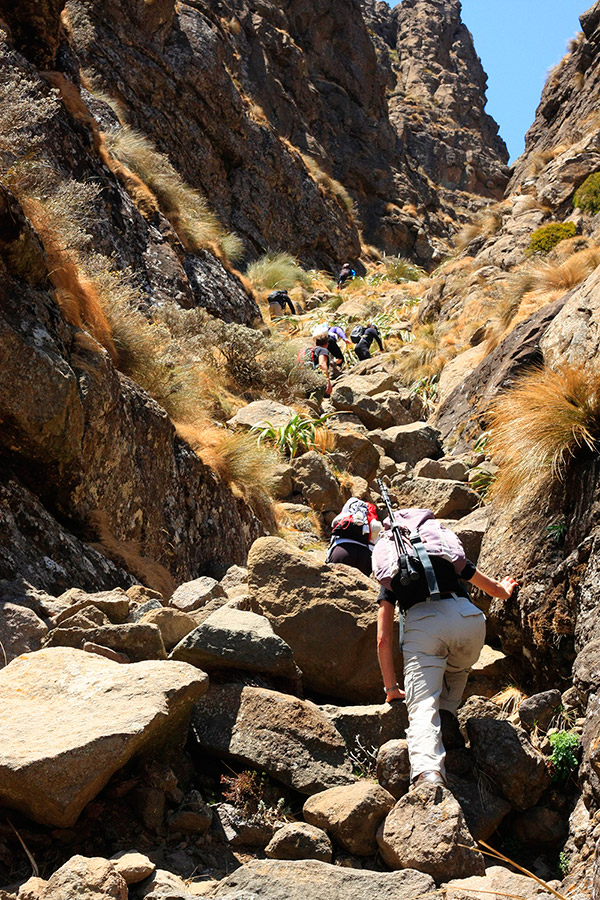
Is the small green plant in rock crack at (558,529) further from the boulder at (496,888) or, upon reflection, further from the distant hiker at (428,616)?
the boulder at (496,888)

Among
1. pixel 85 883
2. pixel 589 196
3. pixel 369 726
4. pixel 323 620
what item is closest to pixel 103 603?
pixel 323 620

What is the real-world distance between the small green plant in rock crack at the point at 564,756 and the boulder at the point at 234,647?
1.33 m

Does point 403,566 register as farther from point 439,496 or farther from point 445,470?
point 445,470

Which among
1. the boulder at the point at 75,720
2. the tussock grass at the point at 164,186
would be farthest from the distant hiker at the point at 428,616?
the tussock grass at the point at 164,186

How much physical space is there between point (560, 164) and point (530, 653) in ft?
64.4

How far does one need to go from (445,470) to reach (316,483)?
1.74 meters

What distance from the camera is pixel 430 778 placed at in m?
3.05

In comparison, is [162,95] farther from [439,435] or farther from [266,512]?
[266,512]

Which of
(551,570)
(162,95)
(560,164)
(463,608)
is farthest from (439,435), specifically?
(162,95)

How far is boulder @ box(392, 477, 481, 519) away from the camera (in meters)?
9.17

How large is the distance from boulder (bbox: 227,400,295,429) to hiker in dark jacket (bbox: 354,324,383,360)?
589cm

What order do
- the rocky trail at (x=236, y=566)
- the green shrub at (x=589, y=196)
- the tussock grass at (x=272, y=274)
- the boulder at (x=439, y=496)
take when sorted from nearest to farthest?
the rocky trail at (x=236, y=566), the boulder at (x=439, y=496), the green shrub at (x=589, y=196), the tussock grass at (x=272, y=274)

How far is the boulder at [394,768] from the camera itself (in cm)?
328

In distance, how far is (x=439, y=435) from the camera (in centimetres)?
1236
